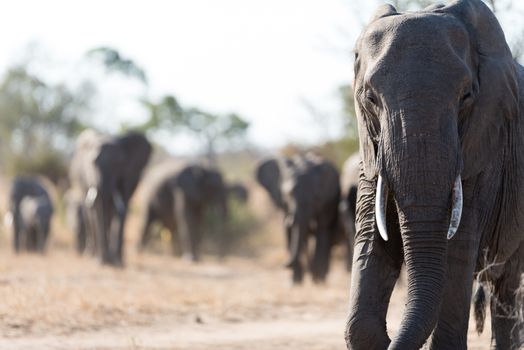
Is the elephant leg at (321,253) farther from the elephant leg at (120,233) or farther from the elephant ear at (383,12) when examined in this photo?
the elephant ear at (383,12)

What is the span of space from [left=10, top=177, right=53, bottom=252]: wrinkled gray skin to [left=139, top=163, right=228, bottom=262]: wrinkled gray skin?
2882 millimetres

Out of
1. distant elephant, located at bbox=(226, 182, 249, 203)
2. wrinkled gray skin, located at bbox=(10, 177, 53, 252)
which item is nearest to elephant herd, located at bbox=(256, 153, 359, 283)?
wrinkled gray skin, located at bbox=(10, 177, 53, 252)

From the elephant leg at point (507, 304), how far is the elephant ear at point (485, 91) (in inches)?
46.3

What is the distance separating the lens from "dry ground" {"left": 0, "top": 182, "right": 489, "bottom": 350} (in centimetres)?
767

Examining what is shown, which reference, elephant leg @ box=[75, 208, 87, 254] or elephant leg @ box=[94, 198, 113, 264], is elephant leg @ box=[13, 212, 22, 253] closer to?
elephant leg @ box=[75, 208, 87, 254]

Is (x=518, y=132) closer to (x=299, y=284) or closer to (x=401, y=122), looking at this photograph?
(x=401, y=122)

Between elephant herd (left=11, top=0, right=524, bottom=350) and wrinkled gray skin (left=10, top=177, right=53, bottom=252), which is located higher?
elephant herd (left=11, top=0, right=524, bottom=350)

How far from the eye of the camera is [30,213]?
859 inches

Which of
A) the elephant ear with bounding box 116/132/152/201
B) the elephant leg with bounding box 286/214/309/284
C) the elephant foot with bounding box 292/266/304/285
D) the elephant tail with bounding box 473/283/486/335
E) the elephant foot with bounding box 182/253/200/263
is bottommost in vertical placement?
the elephant foot with bounding box 182/253/200/263

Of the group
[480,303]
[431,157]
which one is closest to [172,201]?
[480,303]

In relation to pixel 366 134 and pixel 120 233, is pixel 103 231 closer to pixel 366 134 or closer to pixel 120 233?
pixel 120 233

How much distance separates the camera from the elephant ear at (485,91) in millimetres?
5285

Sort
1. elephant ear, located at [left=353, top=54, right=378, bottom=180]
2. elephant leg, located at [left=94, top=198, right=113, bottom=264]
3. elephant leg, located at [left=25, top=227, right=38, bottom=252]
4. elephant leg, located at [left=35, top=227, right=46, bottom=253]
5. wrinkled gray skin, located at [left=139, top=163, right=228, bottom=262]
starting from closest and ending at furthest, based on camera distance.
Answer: elephant ear, located at [left=353, top=54, right=378, bottom=180]
elephant leg, located at [left=94, top=198, right=113, bottom=264]
elephant leg, located at [left=35, top=227, right=46, bottom=253]
elephant leg, located at [left=25, top=227, right=38, bottom=252]
wrinkled gray skin, located at [left=139, top=163, right=228, bottom=262]

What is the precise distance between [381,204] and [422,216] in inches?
8.4
